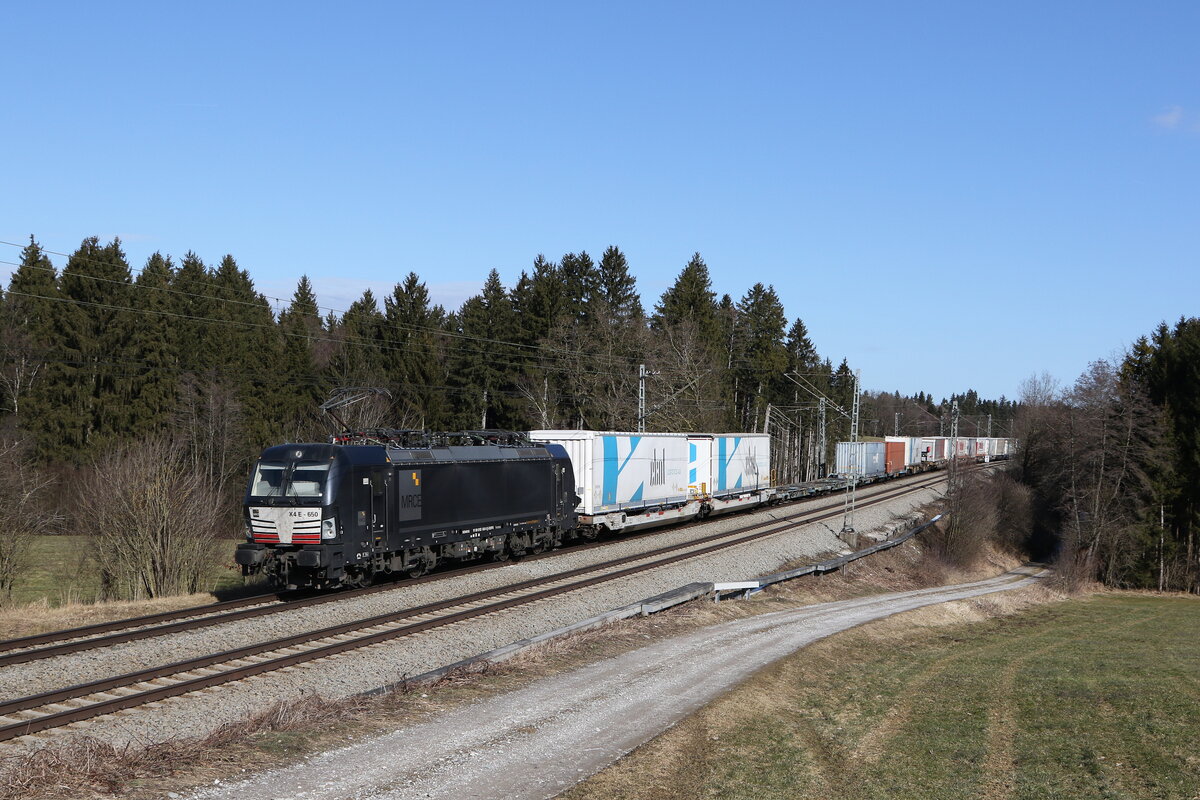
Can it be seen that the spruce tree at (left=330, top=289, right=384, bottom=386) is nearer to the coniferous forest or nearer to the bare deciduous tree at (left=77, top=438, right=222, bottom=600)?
the coniferous forest

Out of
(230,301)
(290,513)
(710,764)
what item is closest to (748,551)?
(290,513)

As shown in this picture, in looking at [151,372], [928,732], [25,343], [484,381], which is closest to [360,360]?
[484,381]

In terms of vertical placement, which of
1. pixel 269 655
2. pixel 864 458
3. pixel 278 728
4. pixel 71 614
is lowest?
pixel 71 614

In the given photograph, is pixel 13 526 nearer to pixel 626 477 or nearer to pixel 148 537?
pixel 148 537

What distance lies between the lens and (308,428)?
2758 inches

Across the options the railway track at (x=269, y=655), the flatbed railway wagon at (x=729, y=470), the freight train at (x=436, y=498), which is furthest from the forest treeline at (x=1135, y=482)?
the railway track at (x=269, y=655)

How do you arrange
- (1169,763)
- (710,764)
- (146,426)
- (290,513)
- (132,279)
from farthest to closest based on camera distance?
(132,279) → (146,426) → (290,513) → (1169,763) → (710,764)

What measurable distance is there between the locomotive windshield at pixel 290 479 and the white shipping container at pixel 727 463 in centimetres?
2249

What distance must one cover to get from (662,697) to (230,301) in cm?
8683

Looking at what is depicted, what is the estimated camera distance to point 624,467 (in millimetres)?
35969

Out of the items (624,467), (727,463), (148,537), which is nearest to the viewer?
(148,537)

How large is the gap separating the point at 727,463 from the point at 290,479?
Result: 89.8ft

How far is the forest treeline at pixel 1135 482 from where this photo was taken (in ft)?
185

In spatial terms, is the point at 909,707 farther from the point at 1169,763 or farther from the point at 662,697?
the point at 662,697
